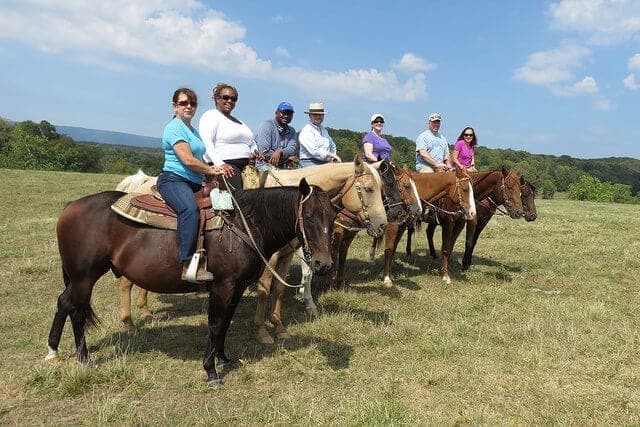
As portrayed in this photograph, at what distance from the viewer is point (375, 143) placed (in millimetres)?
9078

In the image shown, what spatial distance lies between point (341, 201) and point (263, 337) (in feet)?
7.84

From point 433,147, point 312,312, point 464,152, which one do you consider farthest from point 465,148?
point 312,312

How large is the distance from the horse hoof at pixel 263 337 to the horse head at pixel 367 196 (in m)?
2.21

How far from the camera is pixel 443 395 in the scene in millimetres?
4516

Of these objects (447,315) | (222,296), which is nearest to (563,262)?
(447,315)

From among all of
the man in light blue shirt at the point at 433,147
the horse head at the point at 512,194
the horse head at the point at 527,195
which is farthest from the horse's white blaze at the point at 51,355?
the horse head at the point at 527,195

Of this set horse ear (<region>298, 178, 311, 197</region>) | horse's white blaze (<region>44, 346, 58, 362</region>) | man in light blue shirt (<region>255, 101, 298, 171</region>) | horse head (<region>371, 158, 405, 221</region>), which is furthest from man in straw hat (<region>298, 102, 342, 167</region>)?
horse's white blaze (<region>44, 346, 58, 362</region>)

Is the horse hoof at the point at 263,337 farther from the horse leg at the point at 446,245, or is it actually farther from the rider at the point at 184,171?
the horse leg at the point at 446,245

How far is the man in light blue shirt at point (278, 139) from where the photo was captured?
23.0ft

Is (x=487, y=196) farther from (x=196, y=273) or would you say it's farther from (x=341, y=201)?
(x=196, y=273)

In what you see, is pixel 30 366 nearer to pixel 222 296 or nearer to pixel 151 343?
pixel 151 343

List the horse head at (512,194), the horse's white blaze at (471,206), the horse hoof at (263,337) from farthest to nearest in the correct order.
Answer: the horse head at (512,194)
the horse's white blaze at (471,206)
the horse hoof at (263,337)

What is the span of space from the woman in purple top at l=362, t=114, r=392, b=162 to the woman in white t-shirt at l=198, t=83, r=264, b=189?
3.58 metres

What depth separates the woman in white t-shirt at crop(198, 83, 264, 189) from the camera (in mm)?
5656
